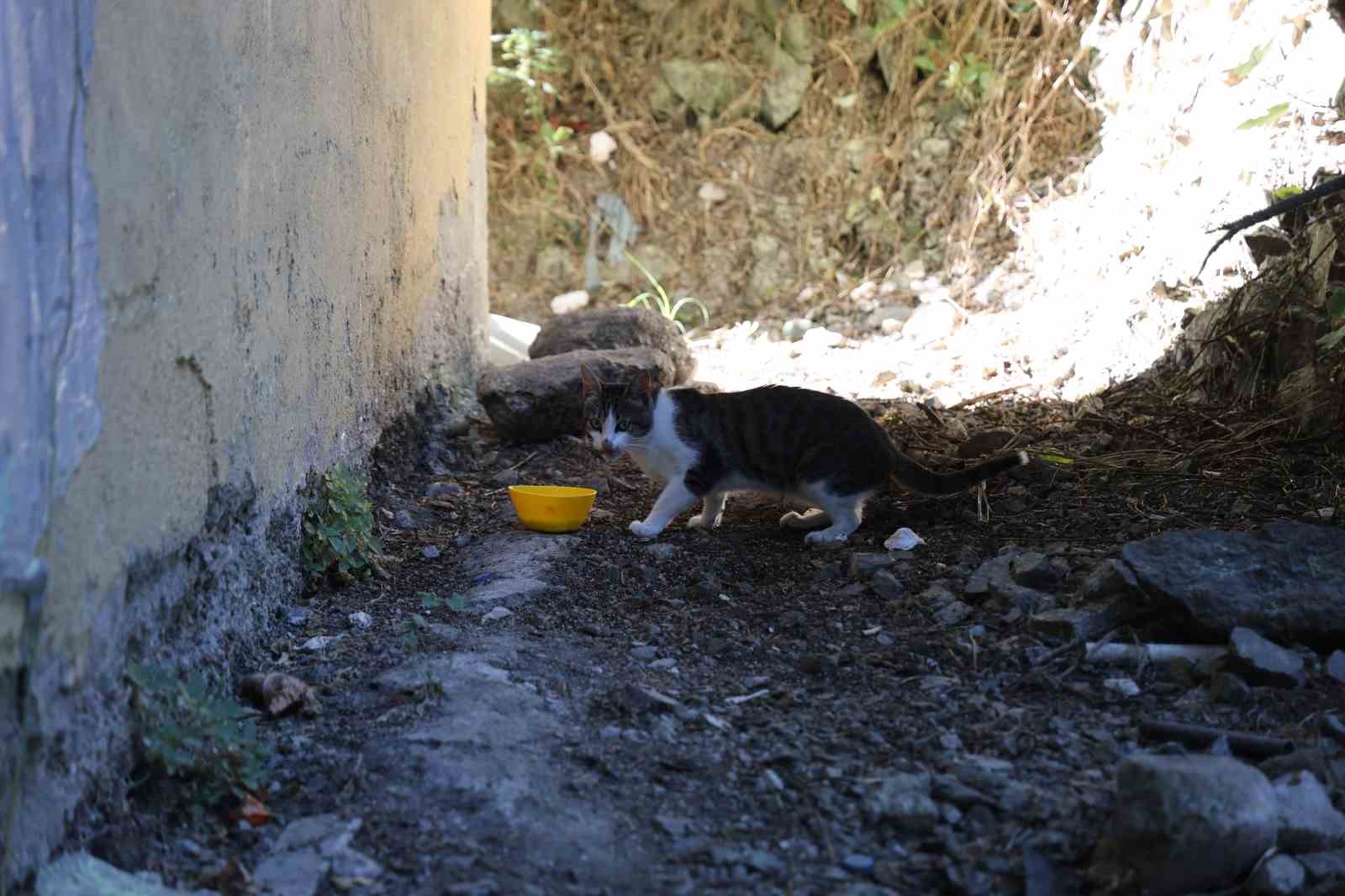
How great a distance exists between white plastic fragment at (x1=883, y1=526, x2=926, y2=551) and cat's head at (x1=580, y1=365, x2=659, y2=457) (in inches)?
41.5

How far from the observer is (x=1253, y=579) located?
9.62 ft

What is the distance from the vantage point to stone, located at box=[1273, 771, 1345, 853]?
6.79 ft

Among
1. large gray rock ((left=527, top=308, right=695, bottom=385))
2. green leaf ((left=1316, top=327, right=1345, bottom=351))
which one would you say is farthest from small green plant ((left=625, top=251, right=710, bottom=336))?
green leaf ((left=1316, top=327, right=1345, bottom=351))

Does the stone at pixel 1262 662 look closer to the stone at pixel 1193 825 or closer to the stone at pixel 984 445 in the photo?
the stone at pixel 1193 825

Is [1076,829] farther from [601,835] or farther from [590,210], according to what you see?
[590,210]

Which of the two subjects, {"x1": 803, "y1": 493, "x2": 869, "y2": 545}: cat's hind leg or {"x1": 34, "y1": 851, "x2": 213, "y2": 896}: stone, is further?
{"x1": 803, "y1": 493, "x2": 869, "y2": 545}: cat's hind leg

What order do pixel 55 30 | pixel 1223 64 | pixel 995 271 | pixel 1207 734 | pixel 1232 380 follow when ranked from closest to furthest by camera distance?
pixel 55 30
pixel 1207 734
pixel 1232 380
pixel 1223 64
pixel 995 271

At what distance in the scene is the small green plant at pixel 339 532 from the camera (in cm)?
356

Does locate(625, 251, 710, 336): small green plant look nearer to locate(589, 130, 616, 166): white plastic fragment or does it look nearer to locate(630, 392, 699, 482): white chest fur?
locate(589, 130, 616, 166): white plastic fragment

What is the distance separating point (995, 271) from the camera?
8047mm

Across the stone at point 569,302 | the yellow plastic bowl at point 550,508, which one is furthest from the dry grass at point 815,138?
the yellow plastic bowl at point 550,508

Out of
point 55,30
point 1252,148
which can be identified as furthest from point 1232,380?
point 55,30

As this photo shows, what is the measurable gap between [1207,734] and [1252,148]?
4.24m

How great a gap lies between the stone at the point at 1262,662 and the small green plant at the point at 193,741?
2.12 m
